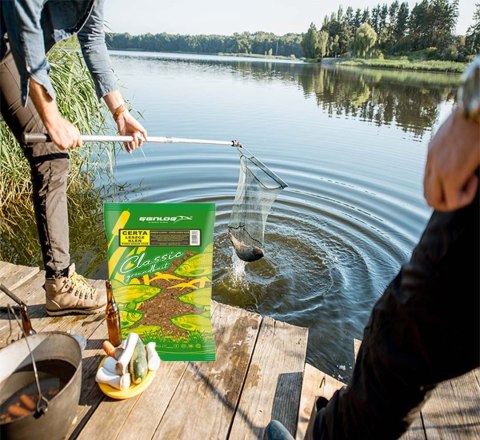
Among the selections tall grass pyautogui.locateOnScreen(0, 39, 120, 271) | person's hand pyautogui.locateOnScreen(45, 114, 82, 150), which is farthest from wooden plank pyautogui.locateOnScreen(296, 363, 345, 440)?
tall grass pyautogui.locateOnScreen(0, 39, 120, 271)

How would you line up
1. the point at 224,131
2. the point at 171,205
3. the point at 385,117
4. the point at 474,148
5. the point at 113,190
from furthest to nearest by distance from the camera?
the point at 385,117, the point at 224,131, the point at 113,190, the point at 171,205, the point at 474,148

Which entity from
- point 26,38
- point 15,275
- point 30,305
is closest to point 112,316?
point 30,305

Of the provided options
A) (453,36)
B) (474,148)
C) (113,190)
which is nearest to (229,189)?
(113,190)

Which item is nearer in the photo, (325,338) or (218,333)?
(218,333)

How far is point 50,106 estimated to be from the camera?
5.92ft

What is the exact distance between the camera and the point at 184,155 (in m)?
7.12

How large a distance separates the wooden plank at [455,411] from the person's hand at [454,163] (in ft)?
4.67

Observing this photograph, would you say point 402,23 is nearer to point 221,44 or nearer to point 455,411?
point 221,44

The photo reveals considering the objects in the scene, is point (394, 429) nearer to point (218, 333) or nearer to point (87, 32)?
point (218, 333)

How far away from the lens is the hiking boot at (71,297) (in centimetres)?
215

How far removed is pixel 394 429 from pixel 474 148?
784 mm

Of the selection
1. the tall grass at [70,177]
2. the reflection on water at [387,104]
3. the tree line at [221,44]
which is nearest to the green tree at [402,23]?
the tree line at [221,44]

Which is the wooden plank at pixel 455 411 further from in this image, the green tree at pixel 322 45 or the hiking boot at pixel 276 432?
the green tree at pixel 322 45

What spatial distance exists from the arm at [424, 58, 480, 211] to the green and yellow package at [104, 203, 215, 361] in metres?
1.20
